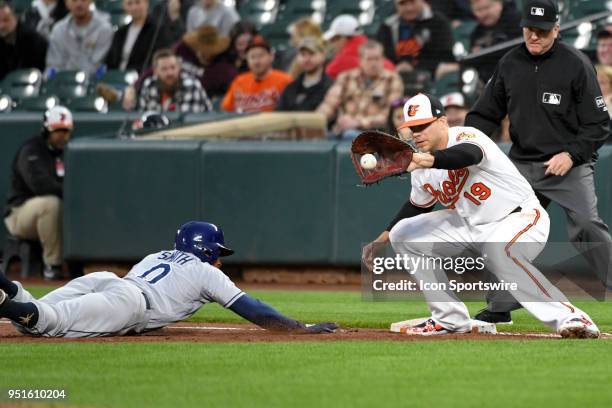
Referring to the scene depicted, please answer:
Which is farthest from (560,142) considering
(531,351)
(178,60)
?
(178,60)

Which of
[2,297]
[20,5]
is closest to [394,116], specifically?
[2,297]

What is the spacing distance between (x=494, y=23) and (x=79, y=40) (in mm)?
5142

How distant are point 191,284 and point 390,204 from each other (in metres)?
4.76

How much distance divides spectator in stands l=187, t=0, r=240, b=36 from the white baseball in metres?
9.07

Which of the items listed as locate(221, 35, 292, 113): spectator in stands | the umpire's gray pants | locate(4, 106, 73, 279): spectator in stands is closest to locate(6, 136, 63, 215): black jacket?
locate(4, 106, 73, 279): spectator in stands

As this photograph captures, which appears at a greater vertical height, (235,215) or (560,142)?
(560,142)

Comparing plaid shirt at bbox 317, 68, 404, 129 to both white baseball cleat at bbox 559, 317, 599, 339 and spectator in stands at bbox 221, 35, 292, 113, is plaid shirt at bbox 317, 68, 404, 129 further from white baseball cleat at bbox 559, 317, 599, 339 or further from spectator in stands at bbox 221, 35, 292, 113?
white baseball cleat at bbox 559, 317, 599, 339

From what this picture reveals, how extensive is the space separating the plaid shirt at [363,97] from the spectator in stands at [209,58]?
201cm

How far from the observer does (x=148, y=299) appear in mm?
7535

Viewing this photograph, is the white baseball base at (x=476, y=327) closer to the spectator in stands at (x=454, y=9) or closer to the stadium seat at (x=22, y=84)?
the spectator in stands at (x=454, y=9)

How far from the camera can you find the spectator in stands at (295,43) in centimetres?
Answer: 1470

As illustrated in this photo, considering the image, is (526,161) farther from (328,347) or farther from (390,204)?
(390,204)

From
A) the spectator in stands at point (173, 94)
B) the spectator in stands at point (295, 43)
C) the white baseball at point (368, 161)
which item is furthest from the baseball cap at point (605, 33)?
the white baseball at point (368, 161)

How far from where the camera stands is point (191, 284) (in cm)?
748
